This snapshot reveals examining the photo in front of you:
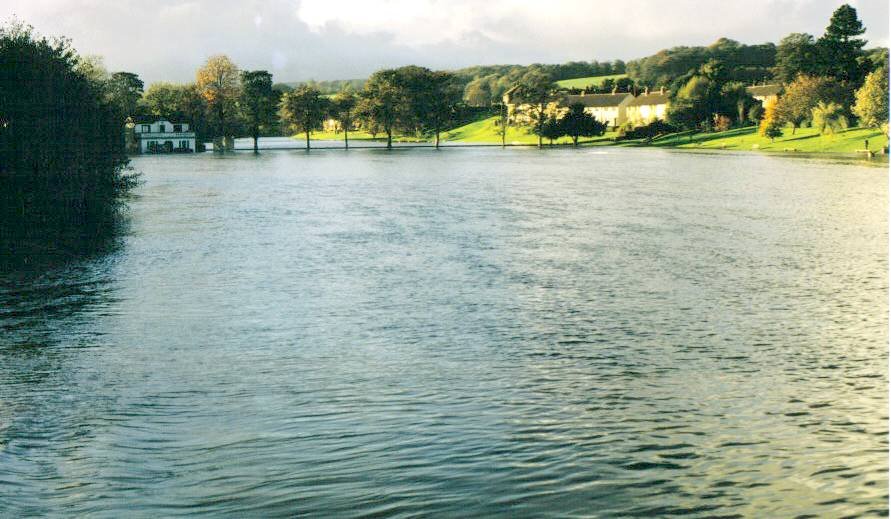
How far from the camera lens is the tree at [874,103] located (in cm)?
12482

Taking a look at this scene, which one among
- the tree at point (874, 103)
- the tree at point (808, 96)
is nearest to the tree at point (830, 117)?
the tree at point (808, 96)

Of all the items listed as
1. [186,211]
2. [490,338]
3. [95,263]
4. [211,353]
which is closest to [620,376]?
[490,338]

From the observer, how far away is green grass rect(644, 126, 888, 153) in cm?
13575

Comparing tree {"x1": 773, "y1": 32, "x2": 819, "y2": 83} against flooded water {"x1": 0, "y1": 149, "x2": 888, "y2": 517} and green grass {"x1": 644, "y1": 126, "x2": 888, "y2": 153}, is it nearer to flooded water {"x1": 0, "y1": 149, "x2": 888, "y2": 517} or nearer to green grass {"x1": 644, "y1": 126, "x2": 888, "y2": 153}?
green grass {"x1": 644, "y1": 126, "x2": 888, "y2": 153}

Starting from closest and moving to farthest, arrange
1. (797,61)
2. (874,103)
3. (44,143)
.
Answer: (44,143)
(874,103)
(797,61)

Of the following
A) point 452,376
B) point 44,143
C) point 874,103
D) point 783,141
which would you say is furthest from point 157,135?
point 452,376

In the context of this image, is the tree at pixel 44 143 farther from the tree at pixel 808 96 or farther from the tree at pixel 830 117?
the tree at pixel 808 96

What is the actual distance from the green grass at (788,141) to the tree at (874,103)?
406 cm

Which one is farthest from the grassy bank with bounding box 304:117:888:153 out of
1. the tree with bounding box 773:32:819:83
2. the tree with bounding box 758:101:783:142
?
the tree with bounding box 773:32:819:83

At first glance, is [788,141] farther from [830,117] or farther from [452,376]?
[452,376]

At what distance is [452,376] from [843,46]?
162660mm

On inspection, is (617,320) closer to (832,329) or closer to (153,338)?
(832,329)

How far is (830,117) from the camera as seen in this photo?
146m

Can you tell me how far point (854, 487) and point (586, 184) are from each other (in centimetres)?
7563
